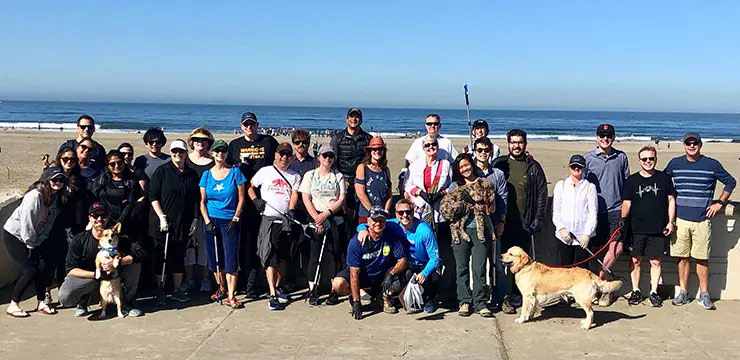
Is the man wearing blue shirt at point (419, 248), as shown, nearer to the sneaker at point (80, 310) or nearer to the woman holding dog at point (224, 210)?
the woman holding dog at point (224, 210)

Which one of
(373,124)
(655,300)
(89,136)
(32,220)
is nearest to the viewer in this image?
(32,220)

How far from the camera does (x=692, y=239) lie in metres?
6.65

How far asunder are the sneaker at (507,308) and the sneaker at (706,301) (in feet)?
6.09

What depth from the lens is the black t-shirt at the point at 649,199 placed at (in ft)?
21.5

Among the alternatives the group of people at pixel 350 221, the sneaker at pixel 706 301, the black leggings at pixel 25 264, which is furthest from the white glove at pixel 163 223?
the sneaker at pixel 706 301

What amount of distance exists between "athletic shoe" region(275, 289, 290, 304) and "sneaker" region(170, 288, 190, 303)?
883mm

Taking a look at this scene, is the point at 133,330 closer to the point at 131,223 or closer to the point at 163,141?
the point at 131,223

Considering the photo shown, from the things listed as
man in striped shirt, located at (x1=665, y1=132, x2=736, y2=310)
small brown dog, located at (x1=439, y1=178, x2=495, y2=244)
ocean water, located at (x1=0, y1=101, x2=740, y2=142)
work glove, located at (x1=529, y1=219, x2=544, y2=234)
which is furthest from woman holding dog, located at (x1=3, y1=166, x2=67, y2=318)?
ocean water, located at (x1=0, y1=101, x2=740, y2=142)

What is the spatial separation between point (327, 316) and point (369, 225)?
0.92 meters

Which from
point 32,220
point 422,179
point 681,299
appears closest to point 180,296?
point 32,220

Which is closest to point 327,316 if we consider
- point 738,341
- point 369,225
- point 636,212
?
point 369,225

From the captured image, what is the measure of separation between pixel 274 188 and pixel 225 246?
0.71 meters

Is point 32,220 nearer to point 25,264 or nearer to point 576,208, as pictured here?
point 25,264

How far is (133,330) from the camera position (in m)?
5.90
